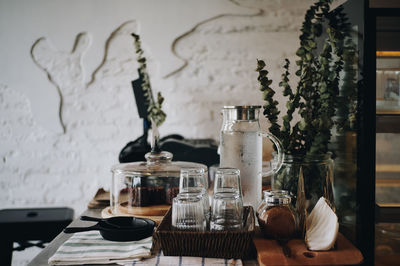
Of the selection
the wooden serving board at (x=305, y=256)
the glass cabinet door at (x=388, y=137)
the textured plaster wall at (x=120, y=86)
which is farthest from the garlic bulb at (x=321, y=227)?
the textured plaster wall at (x=120, y=86)

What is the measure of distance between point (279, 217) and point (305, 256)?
0.38 feet

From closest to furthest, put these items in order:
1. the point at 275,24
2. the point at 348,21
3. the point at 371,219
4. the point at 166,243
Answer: the point at 166,243 < the point at 371,219 < the point at 348,21 < the point at 275,24

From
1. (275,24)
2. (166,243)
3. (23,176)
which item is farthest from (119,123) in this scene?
(166,243)

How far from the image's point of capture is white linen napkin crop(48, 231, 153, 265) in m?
0.92

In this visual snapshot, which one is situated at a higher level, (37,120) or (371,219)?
(37,120)

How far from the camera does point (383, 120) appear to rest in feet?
4.21

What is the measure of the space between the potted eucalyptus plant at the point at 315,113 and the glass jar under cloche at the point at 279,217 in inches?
5.0

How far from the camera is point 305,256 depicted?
0.90 meters

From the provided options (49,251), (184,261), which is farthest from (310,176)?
(49,251)

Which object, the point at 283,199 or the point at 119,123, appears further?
the point at 119,123

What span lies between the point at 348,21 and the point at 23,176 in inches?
91.9

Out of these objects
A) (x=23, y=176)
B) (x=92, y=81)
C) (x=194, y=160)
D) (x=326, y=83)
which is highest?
(x=92, y=81)

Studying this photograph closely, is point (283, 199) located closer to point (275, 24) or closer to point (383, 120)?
point (383, 120)

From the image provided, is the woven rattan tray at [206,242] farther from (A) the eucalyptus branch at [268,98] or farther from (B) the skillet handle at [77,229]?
(A) the eucalyptus branch at [268,98]
